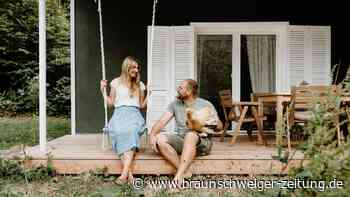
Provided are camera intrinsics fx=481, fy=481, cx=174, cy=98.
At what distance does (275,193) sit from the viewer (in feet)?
10.2

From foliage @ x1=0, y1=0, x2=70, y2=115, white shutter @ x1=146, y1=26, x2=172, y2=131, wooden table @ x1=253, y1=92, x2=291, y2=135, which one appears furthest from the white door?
foliage @ x1=0, y1=0, x2=70, y2=115

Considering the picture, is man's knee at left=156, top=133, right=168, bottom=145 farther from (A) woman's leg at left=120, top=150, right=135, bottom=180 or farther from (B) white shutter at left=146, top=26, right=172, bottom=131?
(B) white shutter at left=146, top=26, right=172, bottom=131

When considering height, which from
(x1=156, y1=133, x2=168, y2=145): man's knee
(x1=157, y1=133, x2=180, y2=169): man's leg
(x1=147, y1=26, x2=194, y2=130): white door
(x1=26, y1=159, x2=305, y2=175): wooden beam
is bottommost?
(x1=26, y1=159, x2=305, y2=175): wooden beam

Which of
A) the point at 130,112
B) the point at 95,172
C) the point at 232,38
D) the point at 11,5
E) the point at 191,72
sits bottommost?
the point at 95,172

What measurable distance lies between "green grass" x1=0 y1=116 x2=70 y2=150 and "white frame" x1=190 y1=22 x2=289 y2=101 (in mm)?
3281

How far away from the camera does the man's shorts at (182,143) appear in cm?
467

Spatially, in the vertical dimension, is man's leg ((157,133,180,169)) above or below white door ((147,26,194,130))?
below

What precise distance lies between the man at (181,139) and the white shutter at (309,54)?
3.01 metres

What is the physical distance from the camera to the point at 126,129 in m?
4.77

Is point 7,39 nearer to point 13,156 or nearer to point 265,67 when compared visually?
point 265,67

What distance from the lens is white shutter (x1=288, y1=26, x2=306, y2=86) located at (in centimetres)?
735

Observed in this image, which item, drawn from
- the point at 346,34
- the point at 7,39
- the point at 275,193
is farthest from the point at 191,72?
the point at 7,39

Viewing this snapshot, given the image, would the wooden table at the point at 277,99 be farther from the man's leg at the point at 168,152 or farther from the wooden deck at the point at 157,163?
the man's leg at the point at 168,152

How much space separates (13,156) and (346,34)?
210 inches
